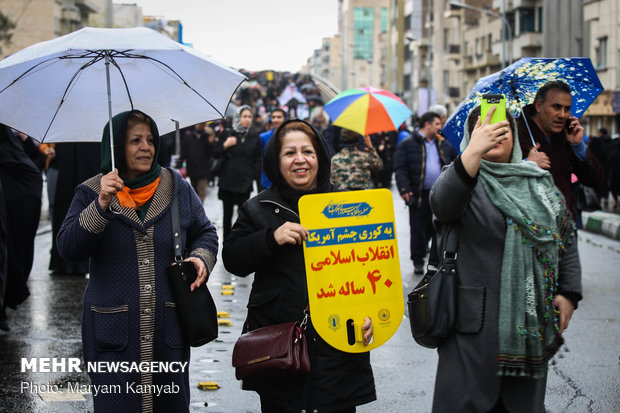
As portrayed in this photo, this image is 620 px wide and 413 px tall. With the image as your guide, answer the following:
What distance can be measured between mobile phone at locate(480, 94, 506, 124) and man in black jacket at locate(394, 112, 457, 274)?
758cm

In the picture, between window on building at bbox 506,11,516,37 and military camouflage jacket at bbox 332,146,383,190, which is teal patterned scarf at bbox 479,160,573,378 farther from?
window on building at bbox 506,11,516,37

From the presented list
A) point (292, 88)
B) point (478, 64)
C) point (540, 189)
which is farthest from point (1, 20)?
point (540, 189)

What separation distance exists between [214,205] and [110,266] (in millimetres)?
17988

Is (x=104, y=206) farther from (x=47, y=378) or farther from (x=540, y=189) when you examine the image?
(x=47, y=378)

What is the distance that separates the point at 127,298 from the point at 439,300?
1.30m

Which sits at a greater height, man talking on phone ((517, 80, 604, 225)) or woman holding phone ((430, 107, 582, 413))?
man talking on phone ((517, 80, 604, 225))

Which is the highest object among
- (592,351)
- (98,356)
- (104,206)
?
(104,206)

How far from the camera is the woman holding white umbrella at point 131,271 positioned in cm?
395

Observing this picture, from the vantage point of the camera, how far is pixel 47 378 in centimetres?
650

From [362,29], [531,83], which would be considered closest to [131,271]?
[531,83]

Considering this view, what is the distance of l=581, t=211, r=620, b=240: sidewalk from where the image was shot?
16984 millimetres

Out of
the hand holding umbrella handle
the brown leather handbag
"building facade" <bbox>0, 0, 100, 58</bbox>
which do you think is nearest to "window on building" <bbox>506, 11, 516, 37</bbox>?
"building facade" <bbox>0, 0, 100, 58</bbox>

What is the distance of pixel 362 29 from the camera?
605ft

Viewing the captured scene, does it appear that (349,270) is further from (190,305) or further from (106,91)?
(106,91)
